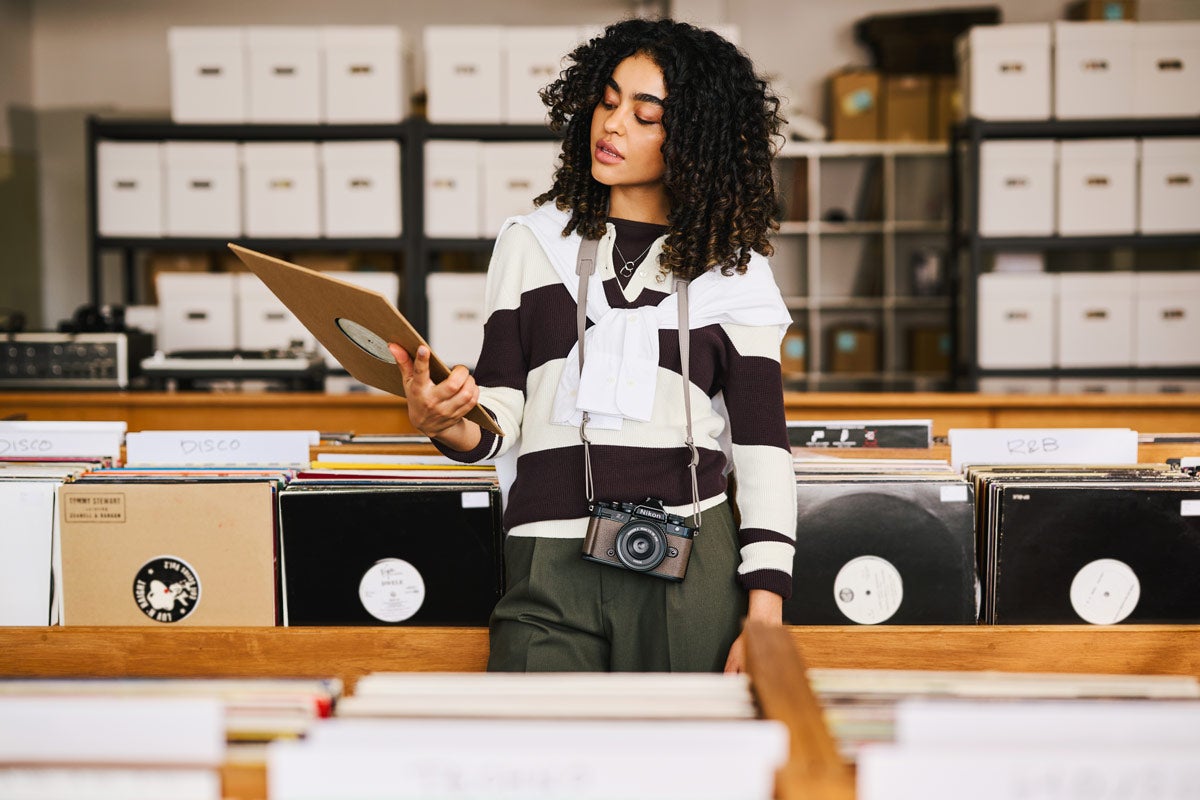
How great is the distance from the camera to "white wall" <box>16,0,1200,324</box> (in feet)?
18.3

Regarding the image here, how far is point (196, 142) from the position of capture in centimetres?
385

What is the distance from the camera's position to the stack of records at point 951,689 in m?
0.71

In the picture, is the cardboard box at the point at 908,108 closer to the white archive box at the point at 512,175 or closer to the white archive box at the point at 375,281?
the white archive box at the point at 512,175

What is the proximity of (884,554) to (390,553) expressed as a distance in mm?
695

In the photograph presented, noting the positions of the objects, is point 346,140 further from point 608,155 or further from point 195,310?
point 608,155

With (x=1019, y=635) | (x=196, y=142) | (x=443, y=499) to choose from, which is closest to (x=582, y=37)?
(x=196, y=142)

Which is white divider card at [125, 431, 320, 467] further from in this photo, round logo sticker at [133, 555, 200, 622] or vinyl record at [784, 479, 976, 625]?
vinyl record at [784, 479, 976, 625]

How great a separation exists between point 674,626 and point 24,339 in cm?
283

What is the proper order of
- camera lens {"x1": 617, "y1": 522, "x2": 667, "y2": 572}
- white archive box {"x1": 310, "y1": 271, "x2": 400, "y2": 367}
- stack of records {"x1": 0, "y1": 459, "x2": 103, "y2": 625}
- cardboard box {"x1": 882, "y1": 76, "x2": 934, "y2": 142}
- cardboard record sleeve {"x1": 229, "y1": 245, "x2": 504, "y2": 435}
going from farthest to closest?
cardboard box {"x1": 882, "y1": 76, "x2": 934, "y2": 142} → white archive box {"x1": 310, "y1": 271, "x2": 400, "y2": 367} → stack of records {"x1": 0, "y1": 459, "x2": 103, "y2": 625} → camera lens {"x1": 617, "y1": 522, "x2": 667, "y2": 572} → cardboard record sleeve {"x1": 229, "y1": 245, "x2": 504, "y2": 435}

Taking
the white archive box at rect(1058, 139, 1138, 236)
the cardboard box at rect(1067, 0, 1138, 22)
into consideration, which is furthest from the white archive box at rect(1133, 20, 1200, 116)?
the cardboard box at rect(1067, 0, 1138, 22)

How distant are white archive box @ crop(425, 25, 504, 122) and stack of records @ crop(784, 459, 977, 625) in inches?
103

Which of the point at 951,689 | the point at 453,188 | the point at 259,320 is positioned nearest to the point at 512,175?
the point at 453,188

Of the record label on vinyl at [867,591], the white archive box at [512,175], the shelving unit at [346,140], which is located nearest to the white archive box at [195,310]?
the shelving unit at [346,140]

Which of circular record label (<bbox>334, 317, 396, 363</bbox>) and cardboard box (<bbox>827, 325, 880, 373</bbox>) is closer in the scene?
circular record label (<bbox>334, 317, 396, 363</bbox>)
